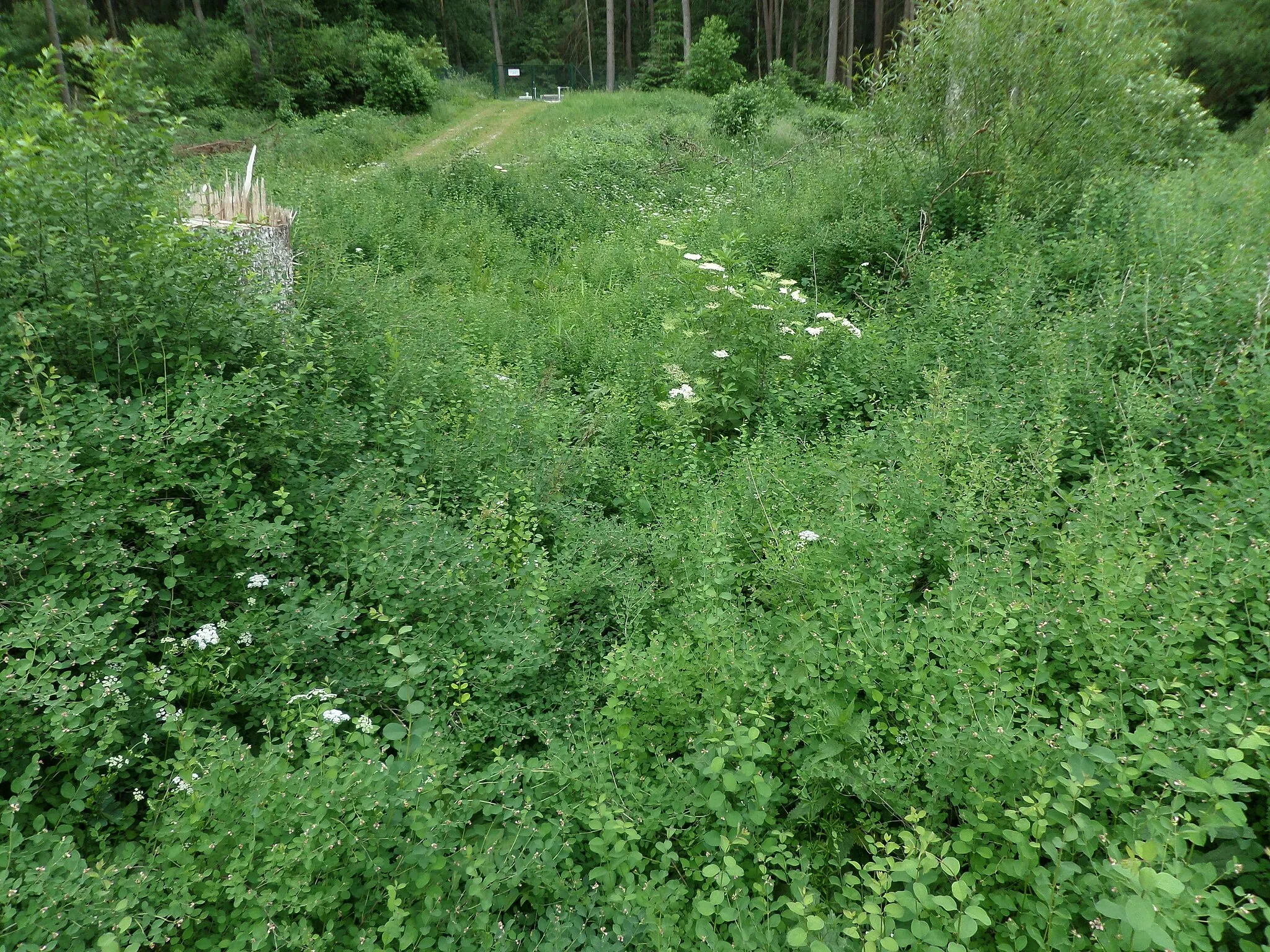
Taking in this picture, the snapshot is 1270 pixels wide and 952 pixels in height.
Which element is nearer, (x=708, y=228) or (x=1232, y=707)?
(x=1232, y=707)

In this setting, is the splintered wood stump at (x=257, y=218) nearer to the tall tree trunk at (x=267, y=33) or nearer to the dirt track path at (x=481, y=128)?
the dirt track path at (x=481, y=128)

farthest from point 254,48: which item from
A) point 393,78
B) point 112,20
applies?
point 112,20

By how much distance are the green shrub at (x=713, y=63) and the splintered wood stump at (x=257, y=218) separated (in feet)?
90.1

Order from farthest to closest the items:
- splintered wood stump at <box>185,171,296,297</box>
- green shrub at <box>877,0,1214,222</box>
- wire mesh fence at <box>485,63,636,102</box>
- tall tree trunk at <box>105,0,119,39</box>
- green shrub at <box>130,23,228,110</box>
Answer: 1. wire mesh fence at <box>485,63,636,102</box>
2. tall tree trunk at <box>105,0,119,39</box>
3. green shrub at <box>130,23,228,110</box>
4. green shrub at <box>877,0,1214,222</box>
5. splintered wood stump at <box>185,171,296,297</box>

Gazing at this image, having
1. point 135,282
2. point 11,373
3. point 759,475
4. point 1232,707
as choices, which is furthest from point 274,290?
point 1232,707

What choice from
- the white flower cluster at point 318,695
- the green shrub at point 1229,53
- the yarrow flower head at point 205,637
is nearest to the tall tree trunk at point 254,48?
the yarrow flower head at point 205,637

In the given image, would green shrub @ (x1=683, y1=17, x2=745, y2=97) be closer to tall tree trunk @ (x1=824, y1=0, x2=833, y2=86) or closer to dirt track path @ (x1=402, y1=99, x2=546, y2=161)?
tall tree trunk @ (x1=824, y1=0, x2=833, y2=86)

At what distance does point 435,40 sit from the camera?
34.5m

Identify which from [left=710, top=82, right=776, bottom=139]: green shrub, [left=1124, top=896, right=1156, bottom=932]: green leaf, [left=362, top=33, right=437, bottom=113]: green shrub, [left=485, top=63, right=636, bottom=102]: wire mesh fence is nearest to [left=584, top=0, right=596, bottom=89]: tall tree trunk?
[left=485, top=63, right=636, bottom=102]: wire mesh fence

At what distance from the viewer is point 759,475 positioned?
15.2 ft

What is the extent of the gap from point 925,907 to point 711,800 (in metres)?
0.76

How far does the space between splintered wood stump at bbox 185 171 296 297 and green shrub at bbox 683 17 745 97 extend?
27.5 meters

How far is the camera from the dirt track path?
65.4ft

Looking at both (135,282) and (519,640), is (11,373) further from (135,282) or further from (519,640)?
(519,640)
